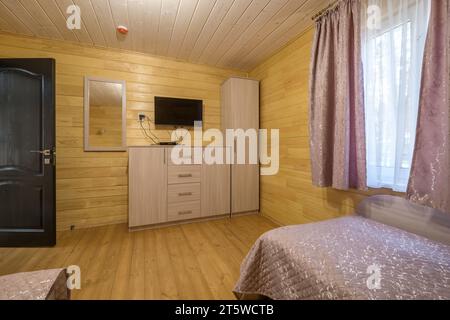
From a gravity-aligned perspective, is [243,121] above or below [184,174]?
above

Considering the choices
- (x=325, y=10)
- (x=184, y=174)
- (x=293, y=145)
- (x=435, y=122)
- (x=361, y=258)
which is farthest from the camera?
(x=184, y=174)

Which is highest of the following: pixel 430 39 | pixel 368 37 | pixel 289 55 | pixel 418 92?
pixel 289 55

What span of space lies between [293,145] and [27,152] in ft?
9.37

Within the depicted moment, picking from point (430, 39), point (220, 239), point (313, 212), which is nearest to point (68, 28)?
point (220, 239)

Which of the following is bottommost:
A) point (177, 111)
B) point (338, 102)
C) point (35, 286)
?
point (35, 286)

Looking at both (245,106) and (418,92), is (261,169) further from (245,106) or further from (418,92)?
(418,92)

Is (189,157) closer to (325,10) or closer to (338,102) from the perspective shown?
(338,102)

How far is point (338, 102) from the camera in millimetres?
1608

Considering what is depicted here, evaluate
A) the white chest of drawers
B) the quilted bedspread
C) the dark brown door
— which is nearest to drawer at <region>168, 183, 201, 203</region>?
the white chest of drawers

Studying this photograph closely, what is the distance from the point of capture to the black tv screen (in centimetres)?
278

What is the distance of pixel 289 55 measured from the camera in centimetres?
242

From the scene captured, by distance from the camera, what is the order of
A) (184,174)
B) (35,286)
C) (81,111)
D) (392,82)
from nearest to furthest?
1. (35,286)
2. (392,82)
3. (81,111)
4. (184,174)

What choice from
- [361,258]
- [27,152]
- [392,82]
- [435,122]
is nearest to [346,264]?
[361,258]
